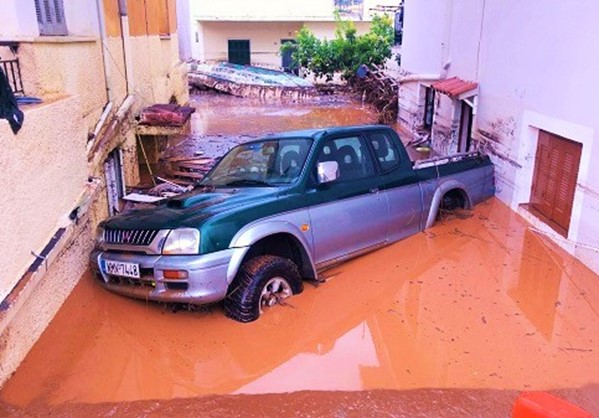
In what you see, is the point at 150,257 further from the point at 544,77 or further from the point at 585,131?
the point at 544,77

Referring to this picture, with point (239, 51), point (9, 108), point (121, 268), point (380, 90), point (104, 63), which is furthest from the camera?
point (239, 51)

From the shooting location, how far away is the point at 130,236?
16.5ft

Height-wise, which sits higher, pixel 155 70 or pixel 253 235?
pixel 155 70

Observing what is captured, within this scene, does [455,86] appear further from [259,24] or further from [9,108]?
[259,24]

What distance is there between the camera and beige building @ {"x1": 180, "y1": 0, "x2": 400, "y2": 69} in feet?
102

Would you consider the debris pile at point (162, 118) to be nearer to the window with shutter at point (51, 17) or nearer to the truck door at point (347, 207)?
the window with shutter at point (51, 17)

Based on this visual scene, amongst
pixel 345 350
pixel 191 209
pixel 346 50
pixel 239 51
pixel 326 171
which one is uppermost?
pixel 346 50

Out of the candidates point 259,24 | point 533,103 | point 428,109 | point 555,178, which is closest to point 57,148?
point 555,178

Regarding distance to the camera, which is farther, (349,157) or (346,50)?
(346,50)

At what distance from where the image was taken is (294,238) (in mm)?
5395

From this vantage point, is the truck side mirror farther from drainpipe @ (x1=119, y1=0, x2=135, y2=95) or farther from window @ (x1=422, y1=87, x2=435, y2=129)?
window @ (x1=422, y1=87, x2=435, y2=129)

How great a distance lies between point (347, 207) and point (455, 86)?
5.81 metres

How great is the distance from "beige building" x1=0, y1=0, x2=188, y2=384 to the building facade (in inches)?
233

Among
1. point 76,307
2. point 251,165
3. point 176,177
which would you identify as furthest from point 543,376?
point 176,177
